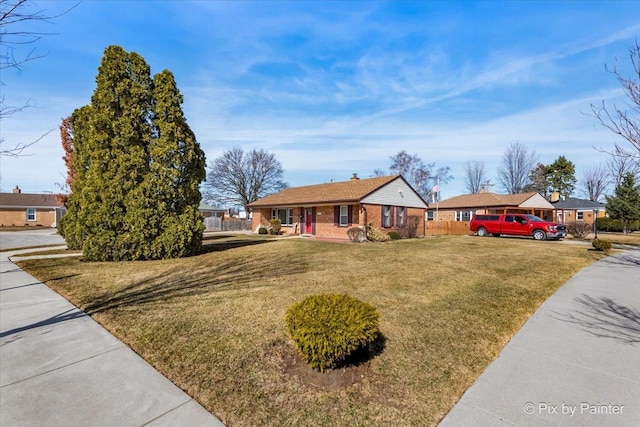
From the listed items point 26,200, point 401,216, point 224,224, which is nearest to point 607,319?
point 401,216

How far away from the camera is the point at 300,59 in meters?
14.9

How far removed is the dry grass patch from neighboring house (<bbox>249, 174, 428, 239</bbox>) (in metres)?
10.6

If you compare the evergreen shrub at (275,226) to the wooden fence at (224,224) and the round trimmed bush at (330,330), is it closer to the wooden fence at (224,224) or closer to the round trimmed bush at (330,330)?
the wooden fence at (224,224)

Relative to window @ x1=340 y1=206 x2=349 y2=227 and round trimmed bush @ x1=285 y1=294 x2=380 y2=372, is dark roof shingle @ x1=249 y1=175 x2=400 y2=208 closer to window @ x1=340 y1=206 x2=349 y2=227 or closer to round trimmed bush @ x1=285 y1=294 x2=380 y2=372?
window @ x1=340 y1=206 x2=349 y2=227

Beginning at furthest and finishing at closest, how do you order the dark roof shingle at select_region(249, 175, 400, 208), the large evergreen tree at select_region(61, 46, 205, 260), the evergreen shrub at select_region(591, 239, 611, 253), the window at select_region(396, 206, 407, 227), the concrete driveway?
1. the window at select_region(396, 206, 407, 227)
2. the dark roof shingle at select_region(249, 175, 400, 208)
3. the concrete driveway
4. the evergreen shrub at select_region(591, 239, 611, 253)
5. the large evergreen tree at select_region(61, 46, 205, 260)

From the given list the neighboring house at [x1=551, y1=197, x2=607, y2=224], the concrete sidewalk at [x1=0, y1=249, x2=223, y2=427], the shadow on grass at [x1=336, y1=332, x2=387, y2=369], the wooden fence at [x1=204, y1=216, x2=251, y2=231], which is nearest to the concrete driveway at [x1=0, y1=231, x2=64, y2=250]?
the wooden fence at [x1=204, y1=216, x2=251, y2=231]

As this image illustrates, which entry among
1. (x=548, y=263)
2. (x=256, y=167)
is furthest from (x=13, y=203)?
(x=548, y=263)

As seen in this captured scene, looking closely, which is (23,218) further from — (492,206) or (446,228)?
(492,206)

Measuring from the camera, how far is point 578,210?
1503 inches

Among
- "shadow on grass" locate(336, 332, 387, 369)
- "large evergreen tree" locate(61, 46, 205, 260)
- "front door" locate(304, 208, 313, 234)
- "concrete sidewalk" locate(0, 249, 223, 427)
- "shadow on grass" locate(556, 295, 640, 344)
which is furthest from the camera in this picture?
"front door" locate(304, 208, 313, 234)

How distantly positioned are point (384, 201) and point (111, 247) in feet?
52.0

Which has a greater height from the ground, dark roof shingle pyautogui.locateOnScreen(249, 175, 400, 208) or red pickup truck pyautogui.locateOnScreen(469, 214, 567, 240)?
dark roof shingle pyautogui.locateOnScreen(249, 175, 400, 208)

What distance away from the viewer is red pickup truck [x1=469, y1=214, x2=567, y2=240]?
1959cm

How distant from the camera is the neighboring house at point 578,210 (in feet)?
121
